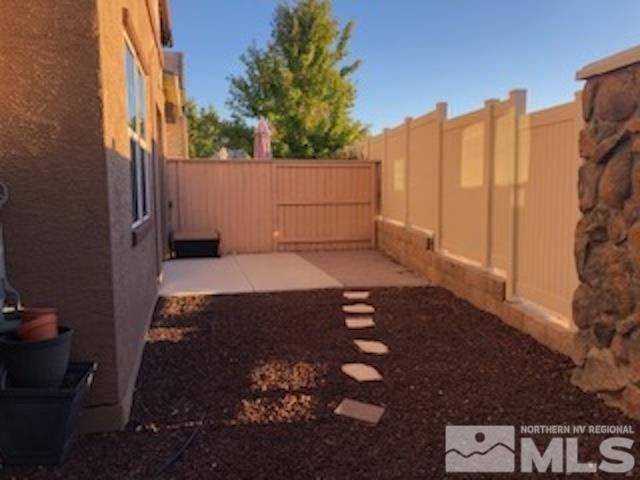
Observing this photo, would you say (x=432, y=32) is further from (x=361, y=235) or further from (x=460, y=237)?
(x=460, y=237)

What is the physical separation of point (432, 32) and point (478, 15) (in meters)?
3.02

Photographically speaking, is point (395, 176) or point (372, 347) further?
point (395, 176)

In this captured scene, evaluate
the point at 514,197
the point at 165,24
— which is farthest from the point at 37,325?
the point at 165,24

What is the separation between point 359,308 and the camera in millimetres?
6578

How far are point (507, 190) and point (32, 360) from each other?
15.3 ft

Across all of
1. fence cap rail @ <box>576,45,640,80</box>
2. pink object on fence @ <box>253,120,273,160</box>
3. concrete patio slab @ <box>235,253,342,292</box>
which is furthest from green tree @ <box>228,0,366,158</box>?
fence cap rail @ <box>576,45,640,80</box>

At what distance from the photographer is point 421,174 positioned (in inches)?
344

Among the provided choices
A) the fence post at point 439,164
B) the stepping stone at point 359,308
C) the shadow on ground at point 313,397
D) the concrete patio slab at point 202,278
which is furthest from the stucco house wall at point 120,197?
the fence post at point 439,164

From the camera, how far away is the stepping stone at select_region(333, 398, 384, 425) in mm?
3549

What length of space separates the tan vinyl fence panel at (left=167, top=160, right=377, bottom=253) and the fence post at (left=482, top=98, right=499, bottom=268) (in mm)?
5576

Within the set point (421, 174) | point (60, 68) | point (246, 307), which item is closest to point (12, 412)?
point (60, 68)

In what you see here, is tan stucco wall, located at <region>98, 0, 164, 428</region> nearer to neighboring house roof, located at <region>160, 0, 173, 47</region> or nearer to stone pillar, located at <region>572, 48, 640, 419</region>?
stone pillar, located at <region>572, 48, 640, 419</region>

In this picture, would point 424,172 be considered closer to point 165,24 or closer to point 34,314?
point 165,24

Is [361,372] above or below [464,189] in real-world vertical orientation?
below
